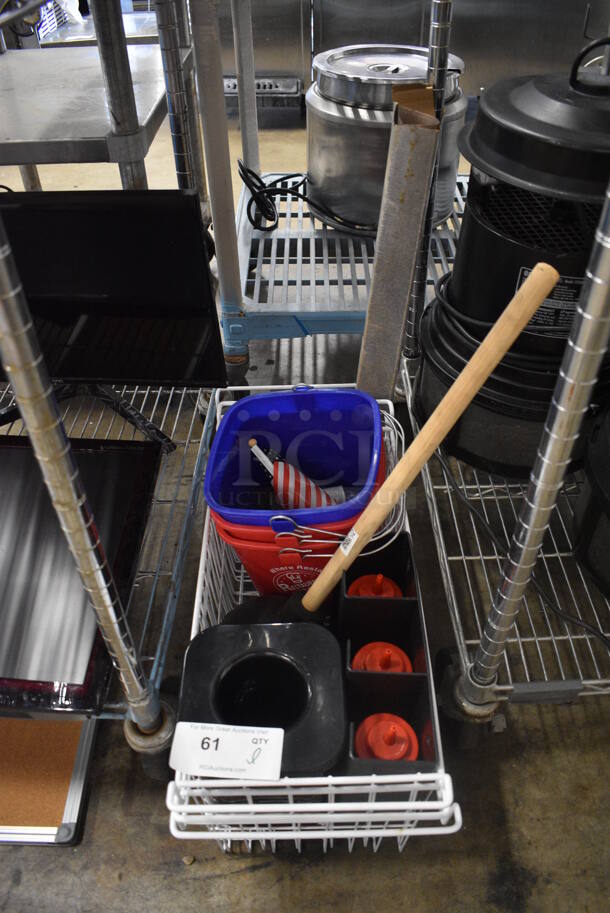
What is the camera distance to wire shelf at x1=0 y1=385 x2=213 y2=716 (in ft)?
3.12

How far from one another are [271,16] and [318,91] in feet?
4.78

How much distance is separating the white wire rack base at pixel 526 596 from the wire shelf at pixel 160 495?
40 cm

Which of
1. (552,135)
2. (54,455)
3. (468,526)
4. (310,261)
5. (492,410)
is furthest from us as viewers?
(310,261)

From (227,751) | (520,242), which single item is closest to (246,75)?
(520,242)

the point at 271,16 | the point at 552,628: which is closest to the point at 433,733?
the point at 552,628

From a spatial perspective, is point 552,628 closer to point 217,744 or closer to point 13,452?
point 217,744

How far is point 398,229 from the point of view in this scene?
93 cm

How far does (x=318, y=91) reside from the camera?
1.46 metres

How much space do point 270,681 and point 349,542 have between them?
187mm

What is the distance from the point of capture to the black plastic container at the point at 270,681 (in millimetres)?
686

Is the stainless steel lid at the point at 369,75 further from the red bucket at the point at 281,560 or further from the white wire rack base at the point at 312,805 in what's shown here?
the white wire rack base at the point at 312,805

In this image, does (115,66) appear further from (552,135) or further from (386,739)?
(386,739)

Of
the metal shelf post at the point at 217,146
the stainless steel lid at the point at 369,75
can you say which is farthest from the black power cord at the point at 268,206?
the metal shelf post at the point at 217,146

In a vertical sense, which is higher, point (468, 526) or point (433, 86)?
point (433, 86)
